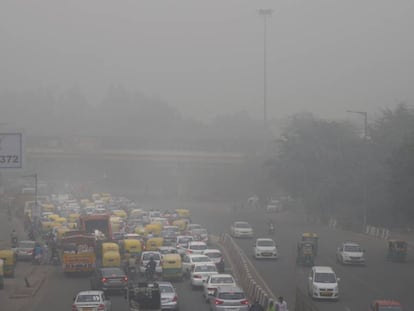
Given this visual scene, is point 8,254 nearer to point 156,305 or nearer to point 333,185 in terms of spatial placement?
point 156,305

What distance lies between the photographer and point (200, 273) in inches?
1275

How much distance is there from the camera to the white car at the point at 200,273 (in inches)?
1262

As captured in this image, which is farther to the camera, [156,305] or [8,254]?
[8,254]

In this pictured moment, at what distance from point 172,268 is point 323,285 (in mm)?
7980

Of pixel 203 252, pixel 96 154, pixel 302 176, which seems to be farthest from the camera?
pixel 96 154

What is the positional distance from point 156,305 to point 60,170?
342 ft

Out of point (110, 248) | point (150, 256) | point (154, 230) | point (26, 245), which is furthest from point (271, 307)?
point (154, 230)

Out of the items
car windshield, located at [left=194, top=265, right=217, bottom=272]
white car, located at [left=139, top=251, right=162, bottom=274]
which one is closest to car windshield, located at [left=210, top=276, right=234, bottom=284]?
car windshield, located at [left=194, top=265, right=217, bottom=272]

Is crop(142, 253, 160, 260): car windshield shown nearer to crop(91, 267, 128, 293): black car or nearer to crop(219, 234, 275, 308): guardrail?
crop(219, 234, 275, 308): guardrail

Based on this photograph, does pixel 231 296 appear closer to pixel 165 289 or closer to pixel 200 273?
pixel 165 289

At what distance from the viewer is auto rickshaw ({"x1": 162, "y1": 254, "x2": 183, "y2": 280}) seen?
3447 centimetres

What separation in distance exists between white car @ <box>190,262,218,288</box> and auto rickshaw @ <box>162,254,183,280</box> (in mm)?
1801

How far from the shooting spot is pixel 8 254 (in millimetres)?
36781

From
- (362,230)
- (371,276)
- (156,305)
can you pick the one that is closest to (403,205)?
(362,230)
